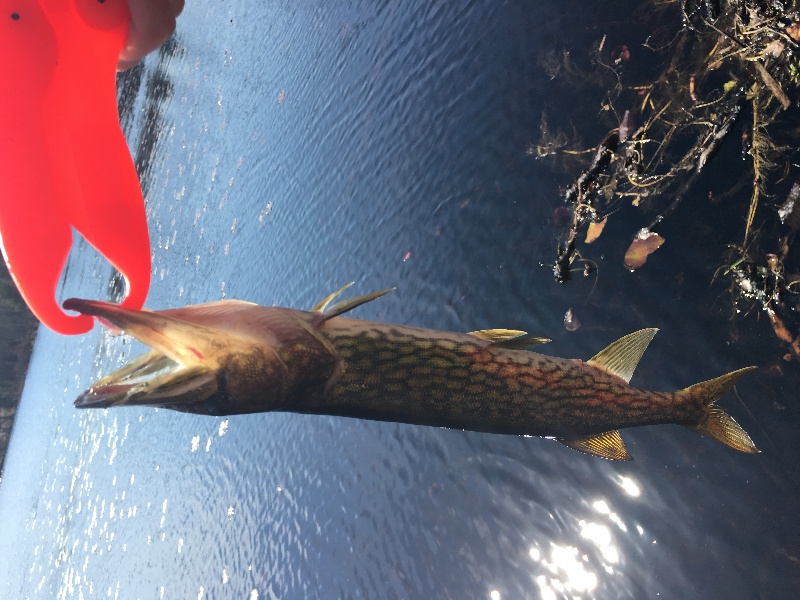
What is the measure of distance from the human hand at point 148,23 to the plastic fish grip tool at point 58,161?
0.15 m

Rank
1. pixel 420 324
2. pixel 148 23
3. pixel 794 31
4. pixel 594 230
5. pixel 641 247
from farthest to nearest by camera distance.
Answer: pixel 420 324 < pixel 594 230 < pixel 641 247 < pixel 794 31 < pixel 148 23

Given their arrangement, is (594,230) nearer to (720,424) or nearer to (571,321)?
(571,321)

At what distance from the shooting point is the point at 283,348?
1955 millimetres

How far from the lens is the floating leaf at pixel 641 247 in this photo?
11.7 ft

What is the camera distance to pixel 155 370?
171 centimetres

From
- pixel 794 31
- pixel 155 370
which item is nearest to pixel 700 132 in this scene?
pixel 794 31

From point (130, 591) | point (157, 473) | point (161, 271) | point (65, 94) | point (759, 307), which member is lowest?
point (130, 591)

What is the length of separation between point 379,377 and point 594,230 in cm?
234

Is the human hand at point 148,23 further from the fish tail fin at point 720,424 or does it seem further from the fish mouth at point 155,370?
the fish tail fin at point 720,424

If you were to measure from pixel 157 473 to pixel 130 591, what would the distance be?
5.46 ft

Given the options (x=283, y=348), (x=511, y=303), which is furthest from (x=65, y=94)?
(x=511, y=303)

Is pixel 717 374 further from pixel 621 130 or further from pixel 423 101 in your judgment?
pixel 423 101

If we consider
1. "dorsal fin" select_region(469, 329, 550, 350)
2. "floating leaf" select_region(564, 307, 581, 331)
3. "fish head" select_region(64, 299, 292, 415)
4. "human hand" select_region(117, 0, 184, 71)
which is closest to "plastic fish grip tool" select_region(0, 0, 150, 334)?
"human hand" select_region(117, 0, 184, 71)

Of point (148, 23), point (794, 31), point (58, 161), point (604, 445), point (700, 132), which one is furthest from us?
point (700, 132)
